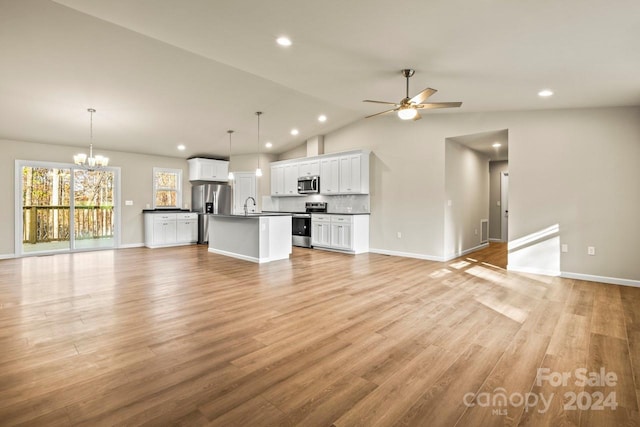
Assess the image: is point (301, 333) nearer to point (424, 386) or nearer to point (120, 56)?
point (424, 386)

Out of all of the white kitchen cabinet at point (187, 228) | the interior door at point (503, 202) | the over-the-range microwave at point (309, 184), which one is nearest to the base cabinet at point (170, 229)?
the white kitchen cabinet at point (187, 228)

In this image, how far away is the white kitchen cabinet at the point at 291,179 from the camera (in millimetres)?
8711

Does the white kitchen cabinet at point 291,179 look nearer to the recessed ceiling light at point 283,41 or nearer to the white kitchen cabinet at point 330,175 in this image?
the white kitchen cabinet at point 330,175

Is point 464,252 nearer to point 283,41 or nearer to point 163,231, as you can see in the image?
point 283,41

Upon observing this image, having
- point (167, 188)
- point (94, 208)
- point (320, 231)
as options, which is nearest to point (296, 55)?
point (320, 231)

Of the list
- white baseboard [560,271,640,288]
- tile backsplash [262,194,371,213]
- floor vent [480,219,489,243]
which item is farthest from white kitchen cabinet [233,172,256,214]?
white baseboard [560,271,640,288]

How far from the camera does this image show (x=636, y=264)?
438 cm

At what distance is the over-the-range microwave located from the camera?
8086 mm

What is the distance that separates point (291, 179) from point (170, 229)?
3.64 metres

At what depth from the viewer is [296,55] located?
3736 mm

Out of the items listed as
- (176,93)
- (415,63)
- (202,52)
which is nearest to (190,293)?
(202,52)

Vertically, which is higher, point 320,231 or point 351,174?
point 351,174

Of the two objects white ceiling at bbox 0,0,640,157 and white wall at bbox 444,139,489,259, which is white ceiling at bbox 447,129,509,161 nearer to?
white wall at bbox 444,139,489,259

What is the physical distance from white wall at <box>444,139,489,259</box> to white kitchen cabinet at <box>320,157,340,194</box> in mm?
2564
